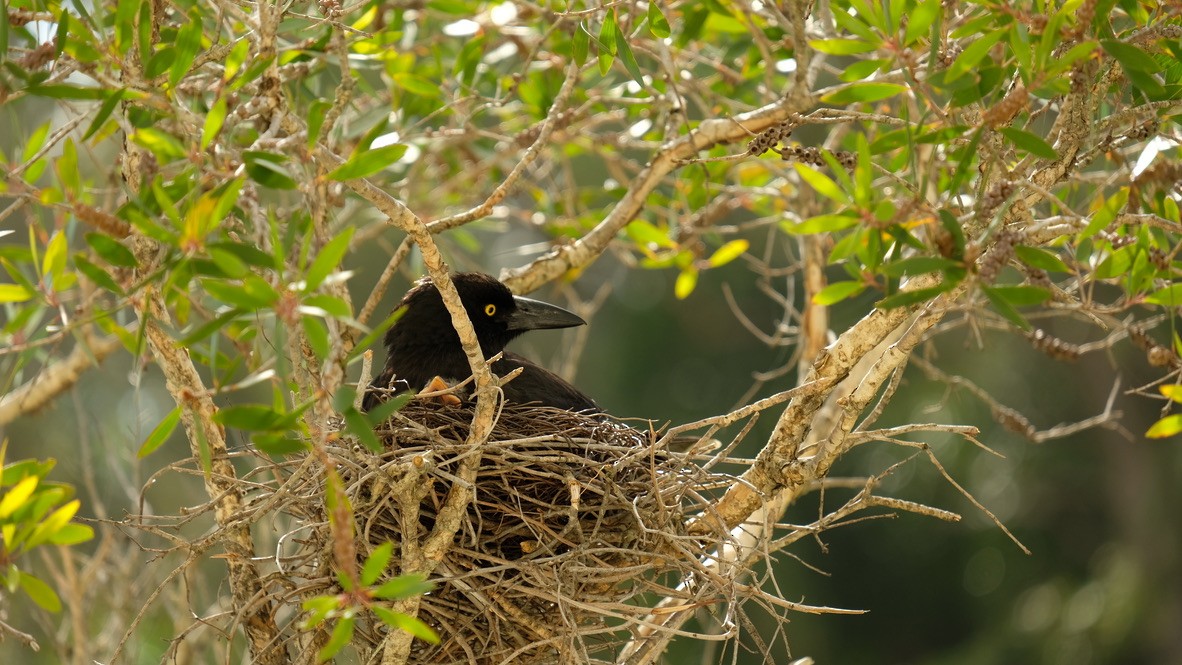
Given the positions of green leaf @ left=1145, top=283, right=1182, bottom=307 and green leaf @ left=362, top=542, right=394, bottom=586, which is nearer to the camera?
green leaf @ left=362, top=542, right=394, bottom=586

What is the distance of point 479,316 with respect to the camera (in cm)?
512

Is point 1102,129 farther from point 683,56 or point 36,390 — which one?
point 36,390

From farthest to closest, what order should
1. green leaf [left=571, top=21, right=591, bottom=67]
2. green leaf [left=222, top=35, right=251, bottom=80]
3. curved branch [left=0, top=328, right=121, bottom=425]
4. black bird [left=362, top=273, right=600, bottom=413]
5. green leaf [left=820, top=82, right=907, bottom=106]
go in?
curved branch [left=0, top=328, right=121, bottom=425], black bird [left=362, top=273, right=600, bottom=413], green leaf [left=571, top=21, right=591, bottom=67], green leaf [left=222, top=35, right=251, bottom=80], green leaf [left=820, top=82, right=907, bottom=106]

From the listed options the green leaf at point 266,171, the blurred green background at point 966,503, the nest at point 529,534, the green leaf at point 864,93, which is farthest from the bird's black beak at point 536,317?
the blurred green background at point 966,503

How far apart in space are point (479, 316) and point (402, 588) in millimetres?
2814

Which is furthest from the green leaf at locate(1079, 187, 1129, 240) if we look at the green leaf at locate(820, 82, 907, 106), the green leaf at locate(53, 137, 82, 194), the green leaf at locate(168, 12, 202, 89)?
the green leaf at locate(53, 137, 82, 194)

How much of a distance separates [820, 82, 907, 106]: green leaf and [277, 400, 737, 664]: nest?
1.14 metres

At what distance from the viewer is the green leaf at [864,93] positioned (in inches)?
125

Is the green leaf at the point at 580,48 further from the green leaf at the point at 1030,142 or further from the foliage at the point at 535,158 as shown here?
the green leaf at the point at 1030,142

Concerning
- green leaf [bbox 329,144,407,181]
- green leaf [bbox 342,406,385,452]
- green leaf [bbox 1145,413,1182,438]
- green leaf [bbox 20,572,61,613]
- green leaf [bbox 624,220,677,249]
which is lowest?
green leaf [bbox 624,220,677,249]

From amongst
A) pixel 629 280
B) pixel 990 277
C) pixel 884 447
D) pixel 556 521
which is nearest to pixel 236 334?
pixel 556 521

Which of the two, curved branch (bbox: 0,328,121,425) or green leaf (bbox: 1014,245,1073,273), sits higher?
green leaf (bbox: 1014,245,1073,273)

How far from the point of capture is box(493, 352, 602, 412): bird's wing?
4.57 m

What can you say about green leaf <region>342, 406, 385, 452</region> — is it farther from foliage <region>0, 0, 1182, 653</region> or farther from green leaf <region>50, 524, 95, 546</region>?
green leaf <region>50, 524, 95, 546</region>
